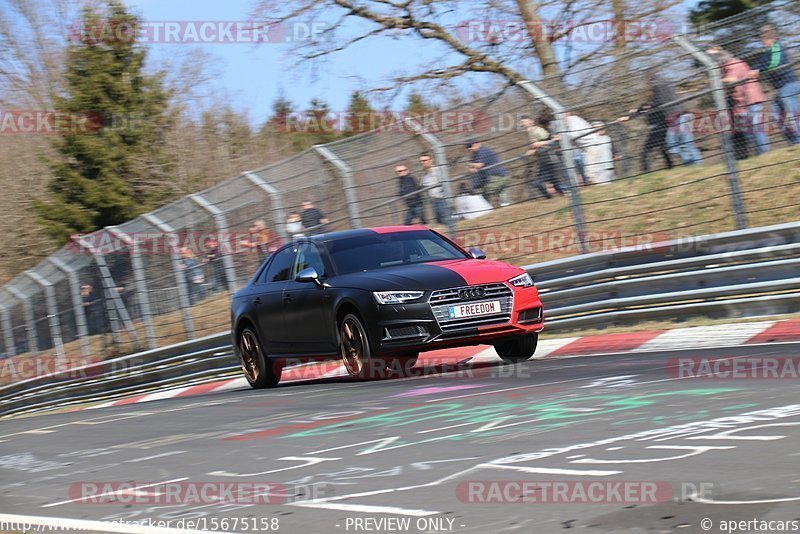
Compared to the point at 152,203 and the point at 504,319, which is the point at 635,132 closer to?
the point at 504,319

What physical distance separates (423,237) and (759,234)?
130 inches

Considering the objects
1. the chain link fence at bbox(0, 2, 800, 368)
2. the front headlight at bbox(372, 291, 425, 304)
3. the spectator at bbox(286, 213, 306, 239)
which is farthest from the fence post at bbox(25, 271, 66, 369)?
the front headlight at bbox(372, 291, 425, 304)

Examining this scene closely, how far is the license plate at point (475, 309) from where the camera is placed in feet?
35.8

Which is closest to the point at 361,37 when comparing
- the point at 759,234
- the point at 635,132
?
the point at 635,132

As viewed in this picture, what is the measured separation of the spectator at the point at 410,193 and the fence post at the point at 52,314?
8.75m

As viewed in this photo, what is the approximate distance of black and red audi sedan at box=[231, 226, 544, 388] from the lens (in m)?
10.9

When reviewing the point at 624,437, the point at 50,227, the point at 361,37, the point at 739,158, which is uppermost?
the point at 361,37

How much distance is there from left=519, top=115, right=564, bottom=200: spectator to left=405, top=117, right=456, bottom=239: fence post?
122cm

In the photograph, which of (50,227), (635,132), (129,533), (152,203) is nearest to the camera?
(129,533)

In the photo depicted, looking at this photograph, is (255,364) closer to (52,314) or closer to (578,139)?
(578,139)

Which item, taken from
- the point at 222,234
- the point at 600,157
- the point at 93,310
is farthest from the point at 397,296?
the point at 93,310

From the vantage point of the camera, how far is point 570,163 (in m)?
13.6

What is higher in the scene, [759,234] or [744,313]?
[759,234]

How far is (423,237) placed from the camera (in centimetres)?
1254
